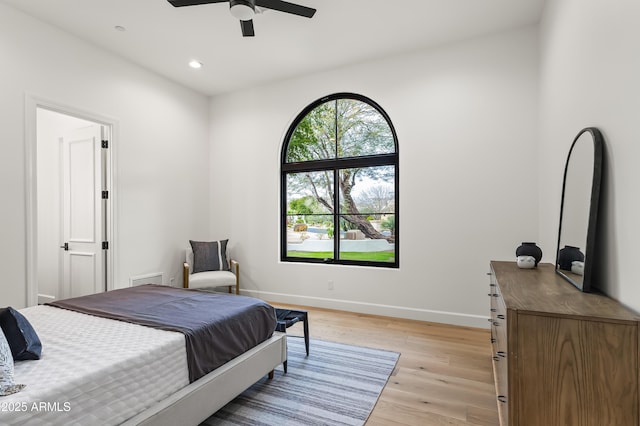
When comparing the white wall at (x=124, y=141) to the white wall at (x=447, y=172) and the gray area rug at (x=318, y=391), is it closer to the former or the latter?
the white wall at (x=447, y=172)

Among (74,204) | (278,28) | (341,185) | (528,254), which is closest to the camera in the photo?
(528,254)

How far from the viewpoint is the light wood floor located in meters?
1.97

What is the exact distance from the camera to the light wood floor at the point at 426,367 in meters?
1.97

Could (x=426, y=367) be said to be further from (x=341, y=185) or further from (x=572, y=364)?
(x=341, y=185)

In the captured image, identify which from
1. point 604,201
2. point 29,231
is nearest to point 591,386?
point 604,201

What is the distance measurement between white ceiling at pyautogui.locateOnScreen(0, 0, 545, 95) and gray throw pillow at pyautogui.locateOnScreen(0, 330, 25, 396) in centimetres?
286

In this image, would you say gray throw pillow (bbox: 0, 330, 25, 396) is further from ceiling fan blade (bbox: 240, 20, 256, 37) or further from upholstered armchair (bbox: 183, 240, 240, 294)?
upholstered armchair (bbox: 183, 240, 240, 294)

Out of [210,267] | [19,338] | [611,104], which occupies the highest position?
[611,104]

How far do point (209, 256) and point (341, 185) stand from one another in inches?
79.5

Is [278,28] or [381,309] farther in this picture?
[381,309]

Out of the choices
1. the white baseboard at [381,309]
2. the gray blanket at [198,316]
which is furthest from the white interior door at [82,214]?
the white baseboard at [381,309]

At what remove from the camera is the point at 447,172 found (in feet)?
11.7

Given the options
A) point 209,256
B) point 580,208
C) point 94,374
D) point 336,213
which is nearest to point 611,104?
point 580,208

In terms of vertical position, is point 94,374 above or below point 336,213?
below
